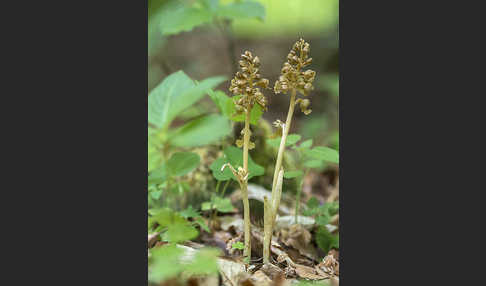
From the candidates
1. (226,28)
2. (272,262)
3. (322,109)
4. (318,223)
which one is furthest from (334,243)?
(322,109)

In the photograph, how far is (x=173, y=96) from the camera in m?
2.43

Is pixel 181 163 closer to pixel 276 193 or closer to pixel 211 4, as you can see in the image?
pixel 276 193

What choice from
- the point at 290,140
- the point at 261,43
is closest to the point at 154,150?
the point at 290,140

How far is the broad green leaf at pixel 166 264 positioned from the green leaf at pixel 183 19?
1.97 meters

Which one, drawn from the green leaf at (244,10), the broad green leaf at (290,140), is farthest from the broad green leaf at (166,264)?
the green leaf at (244,10)

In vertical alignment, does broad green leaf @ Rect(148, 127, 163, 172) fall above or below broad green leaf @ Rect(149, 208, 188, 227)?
above

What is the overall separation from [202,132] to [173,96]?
1.15ft

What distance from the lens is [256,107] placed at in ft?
7.54

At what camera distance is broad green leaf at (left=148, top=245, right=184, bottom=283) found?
1703mm

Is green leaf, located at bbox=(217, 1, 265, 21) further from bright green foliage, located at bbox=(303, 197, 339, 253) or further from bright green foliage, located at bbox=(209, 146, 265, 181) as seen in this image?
bright green foliage, located at bbox=(303, 197, 339, 253)

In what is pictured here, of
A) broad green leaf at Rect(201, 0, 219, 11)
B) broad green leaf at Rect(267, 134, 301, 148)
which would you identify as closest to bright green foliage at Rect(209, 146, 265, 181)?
broad green leaf at Rect(267, 134, 301, 148)

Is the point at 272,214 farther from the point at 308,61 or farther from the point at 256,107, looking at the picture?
the point at 308,61

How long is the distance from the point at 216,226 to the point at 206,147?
0.80 metres

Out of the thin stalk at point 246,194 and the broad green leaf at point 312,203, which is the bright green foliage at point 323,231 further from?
the thin stalk at point 246,194
